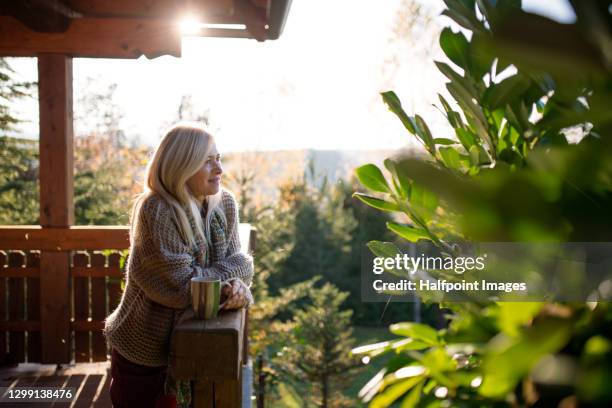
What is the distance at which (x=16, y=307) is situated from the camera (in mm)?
4383

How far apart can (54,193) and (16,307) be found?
0.82 m

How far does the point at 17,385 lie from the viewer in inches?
149

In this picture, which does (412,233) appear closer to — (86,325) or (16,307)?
(86,325)

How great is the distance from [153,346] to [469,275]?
155 centimetres

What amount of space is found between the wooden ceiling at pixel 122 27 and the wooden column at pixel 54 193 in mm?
134

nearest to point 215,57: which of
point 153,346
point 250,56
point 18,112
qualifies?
point 250,56

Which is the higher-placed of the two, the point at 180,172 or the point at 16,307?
the point at 180,172

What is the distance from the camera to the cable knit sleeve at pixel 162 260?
198 centimetres

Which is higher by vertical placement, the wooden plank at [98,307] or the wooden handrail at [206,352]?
the wooden handrail at [206,352]

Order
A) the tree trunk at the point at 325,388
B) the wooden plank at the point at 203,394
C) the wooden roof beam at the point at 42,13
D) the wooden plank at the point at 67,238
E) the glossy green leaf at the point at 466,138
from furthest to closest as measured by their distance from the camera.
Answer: the tree trunk at the point at 325,388
the wooden plank at the point at 67,238
the wooden roof beam at the point at 42,13
the wooden plank at the point at 203,394
the glossy green leaf at the point at 466,138

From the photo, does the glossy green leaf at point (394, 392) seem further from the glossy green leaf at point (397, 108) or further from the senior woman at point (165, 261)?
the senior woman at point (165, 261)

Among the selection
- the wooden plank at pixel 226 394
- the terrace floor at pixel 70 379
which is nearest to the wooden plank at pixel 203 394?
the wooden plank at pixel 226 394

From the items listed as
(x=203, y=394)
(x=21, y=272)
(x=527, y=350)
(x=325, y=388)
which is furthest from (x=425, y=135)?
(x=325, y=388)

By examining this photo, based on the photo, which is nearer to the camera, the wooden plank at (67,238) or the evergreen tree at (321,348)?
the wooden plank at (67,238)
